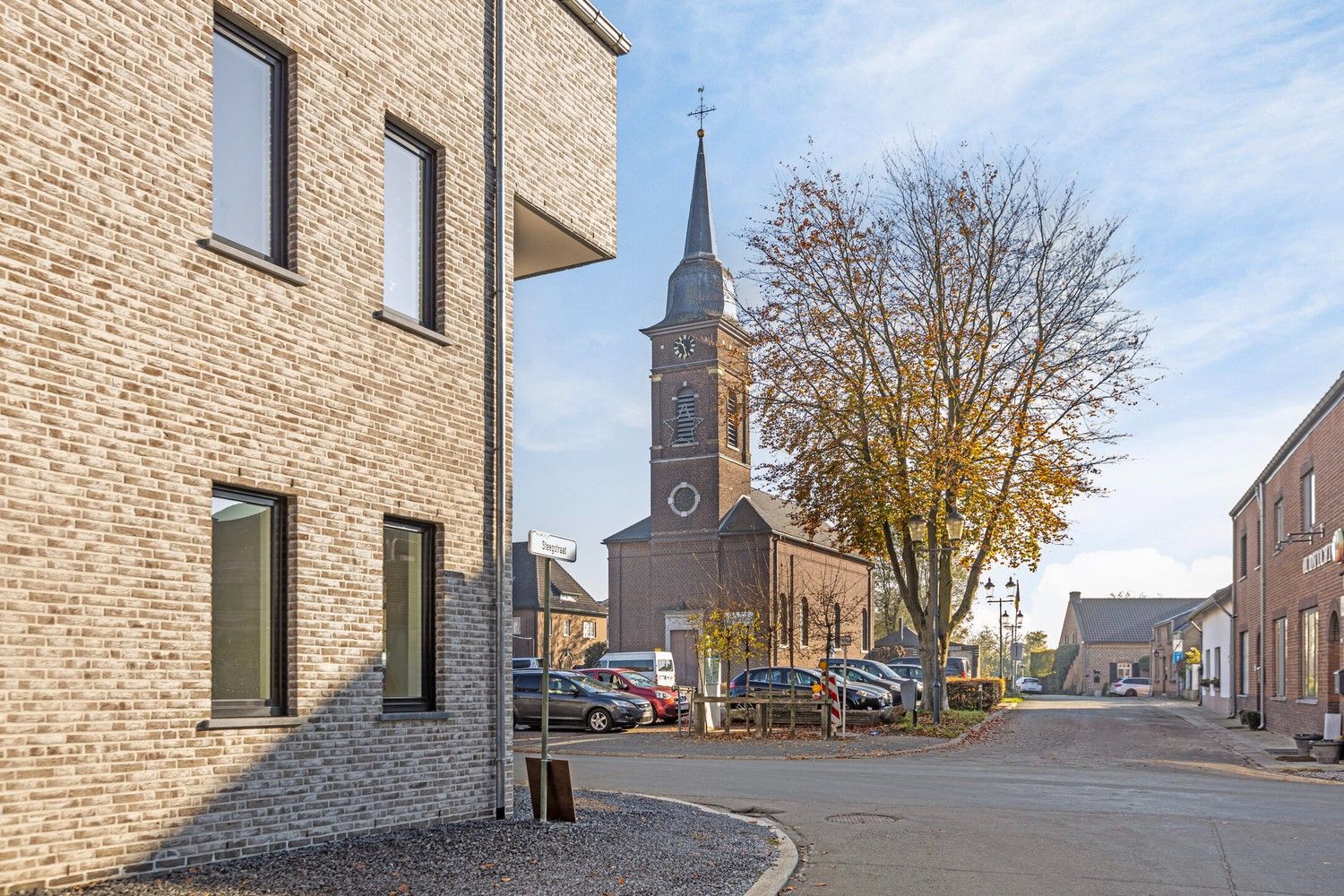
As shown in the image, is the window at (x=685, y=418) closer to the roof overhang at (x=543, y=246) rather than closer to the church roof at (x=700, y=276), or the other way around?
the church roof at (x=700, y=276)

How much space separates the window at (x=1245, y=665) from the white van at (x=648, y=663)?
682 inches

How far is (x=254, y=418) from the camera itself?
8.77m

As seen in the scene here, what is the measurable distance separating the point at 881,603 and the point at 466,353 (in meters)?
76.9

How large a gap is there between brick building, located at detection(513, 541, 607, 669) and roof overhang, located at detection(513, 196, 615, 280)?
154ft

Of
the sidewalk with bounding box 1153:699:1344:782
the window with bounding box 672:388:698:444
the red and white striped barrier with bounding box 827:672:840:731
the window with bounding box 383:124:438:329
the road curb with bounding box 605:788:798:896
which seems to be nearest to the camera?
the road curb with bounding box 605:788:798:896

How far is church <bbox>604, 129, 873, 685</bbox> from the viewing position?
196 ft

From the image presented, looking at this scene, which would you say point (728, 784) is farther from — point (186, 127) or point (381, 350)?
point (186, 127)

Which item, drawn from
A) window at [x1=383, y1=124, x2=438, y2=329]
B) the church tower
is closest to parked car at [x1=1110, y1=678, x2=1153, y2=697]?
the church tower

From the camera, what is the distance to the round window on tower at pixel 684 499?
60.7 meters

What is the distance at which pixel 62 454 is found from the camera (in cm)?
730

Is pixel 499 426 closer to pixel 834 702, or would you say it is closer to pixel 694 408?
pixel 834 702

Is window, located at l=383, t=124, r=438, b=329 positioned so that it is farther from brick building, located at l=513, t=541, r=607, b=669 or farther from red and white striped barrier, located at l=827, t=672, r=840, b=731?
brick building, located at l=513, t=541, r=607, b=669

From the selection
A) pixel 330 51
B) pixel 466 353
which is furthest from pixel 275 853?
pixel 330 51

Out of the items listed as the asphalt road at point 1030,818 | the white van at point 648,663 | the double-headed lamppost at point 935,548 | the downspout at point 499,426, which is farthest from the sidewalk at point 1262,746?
the white van at point 648,663
